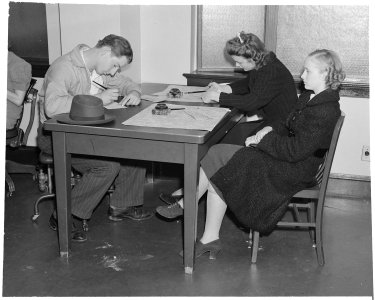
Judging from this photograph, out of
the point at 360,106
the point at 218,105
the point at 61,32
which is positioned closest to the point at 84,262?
the point at 218,105

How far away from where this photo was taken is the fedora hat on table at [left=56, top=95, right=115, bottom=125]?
2.93m

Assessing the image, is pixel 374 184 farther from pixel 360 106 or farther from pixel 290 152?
pixel 360 106

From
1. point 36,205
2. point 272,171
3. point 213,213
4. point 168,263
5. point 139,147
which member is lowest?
point 168,263

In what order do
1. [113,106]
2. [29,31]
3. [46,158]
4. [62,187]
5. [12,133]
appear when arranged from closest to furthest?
1. [62,187]
2. [113,106]
3. [46,158]
4. [12,133]
5. [29,31]

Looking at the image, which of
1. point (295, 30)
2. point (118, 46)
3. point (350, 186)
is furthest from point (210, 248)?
point (295, 30)

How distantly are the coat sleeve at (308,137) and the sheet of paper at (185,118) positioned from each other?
0.37 meters

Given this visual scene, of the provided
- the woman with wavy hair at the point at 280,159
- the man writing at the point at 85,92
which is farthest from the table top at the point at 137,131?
the man writing at the point at 85,92

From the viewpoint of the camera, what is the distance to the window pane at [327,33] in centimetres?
411

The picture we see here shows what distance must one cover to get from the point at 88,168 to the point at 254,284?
3.97ft

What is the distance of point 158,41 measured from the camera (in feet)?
14.6

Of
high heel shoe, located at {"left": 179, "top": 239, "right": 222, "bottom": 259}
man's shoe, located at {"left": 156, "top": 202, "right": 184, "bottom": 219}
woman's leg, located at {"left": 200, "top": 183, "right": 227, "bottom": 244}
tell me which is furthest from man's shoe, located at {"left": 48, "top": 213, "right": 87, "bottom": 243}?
woman's leg, located at {"left": 200, "top": 183, "right": 227, "bottom": 244}

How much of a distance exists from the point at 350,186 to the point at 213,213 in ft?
5.27

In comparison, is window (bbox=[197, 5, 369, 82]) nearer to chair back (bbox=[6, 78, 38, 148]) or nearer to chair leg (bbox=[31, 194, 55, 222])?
chair back (bbox=[6, 78, 38, 148])

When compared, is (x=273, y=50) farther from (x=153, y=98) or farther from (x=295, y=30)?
(x=153, y=98)
